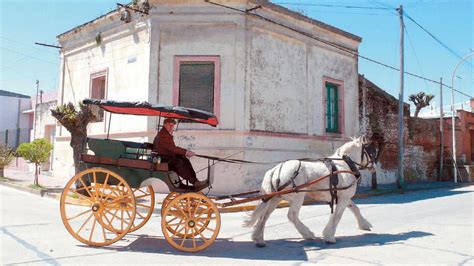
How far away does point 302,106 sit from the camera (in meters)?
15.2

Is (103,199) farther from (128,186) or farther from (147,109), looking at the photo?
(147,109)

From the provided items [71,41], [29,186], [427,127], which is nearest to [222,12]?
[71,41]

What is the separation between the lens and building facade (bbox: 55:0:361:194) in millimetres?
13227

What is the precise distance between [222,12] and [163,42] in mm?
2211

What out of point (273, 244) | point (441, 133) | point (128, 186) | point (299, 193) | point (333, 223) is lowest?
point (273, 244)

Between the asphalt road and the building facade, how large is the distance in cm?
387

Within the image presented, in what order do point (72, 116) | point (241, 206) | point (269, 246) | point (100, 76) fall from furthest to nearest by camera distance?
1. point (100, 76)
2. point (72, 116)
3. point (241, 206)
4. point (269, 246)

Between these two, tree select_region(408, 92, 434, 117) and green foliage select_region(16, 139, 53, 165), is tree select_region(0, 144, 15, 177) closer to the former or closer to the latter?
green foliage select_region(16, 139, 53, 165)

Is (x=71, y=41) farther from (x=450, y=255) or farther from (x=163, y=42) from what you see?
(x=450, y=255)

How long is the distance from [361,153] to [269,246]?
248 centimetres

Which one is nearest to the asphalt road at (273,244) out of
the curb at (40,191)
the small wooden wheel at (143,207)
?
the small wooden wheel at (143,207)

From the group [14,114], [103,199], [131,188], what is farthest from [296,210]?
[14,114]

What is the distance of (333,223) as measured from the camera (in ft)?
21.9

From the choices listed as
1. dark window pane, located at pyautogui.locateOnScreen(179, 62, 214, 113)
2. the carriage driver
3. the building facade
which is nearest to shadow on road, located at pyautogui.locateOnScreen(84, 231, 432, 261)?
the carriage driver
